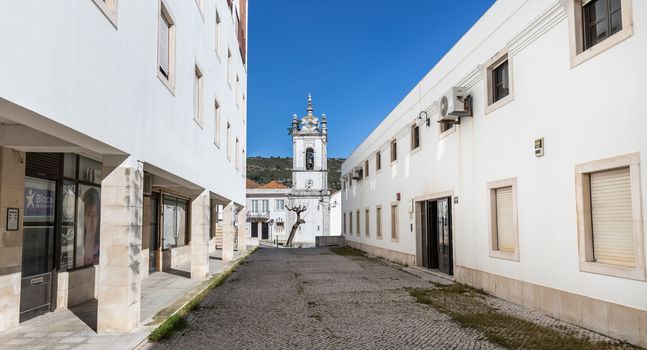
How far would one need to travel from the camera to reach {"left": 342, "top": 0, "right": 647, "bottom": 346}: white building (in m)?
6.70

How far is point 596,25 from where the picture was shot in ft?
25.1

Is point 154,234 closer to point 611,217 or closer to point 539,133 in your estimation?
point 539,133

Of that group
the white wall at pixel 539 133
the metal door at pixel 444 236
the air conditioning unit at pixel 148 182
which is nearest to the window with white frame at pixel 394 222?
the metal door at pixel 444 236

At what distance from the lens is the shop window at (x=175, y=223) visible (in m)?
17.4

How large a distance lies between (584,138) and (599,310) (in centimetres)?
251

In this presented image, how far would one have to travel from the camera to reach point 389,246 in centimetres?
2122

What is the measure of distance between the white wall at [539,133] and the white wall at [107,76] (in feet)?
21.9

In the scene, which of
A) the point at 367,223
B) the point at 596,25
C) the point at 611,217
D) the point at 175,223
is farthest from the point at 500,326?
the point at 367,223

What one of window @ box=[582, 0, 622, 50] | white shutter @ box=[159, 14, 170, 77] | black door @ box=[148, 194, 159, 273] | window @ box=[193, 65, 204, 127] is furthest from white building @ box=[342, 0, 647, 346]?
black door @ box=[148, 194, 159, 273]

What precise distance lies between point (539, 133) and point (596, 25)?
80.4 inches

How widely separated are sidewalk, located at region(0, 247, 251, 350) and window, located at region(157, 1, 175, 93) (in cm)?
408

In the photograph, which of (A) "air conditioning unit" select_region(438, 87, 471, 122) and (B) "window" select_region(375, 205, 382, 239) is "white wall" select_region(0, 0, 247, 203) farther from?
(B) "window" select_region(375, 205, 382, 239)

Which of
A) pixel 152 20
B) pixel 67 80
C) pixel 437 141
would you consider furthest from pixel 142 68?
pixel 437 141

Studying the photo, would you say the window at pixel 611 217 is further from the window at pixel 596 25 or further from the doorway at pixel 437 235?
the doorway at pixel 437 235
